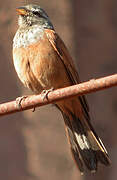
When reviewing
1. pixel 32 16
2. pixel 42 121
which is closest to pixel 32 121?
pixel 42 121

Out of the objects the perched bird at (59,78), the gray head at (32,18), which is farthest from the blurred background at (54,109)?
the perched bird at (59,78)

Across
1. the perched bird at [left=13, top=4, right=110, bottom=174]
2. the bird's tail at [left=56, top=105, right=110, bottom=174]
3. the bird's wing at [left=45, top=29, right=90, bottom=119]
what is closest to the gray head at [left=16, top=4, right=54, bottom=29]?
the perched bird at [left=13, top=4, right=110, bottom=174]

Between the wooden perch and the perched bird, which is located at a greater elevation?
the perched bird

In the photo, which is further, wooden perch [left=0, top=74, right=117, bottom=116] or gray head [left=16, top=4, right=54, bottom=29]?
gray head [left=16, top=4, right=54, bottom=29]

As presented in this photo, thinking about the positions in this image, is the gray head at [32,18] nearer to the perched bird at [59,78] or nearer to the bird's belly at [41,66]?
the perched bird at [59,78]

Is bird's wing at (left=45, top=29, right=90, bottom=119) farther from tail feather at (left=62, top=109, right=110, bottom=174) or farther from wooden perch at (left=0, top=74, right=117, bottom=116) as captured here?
wooden perch at (left=0, top=74, right=117, bottom=116)

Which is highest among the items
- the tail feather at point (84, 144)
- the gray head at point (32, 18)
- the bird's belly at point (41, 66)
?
the gray head at point (32, 18)

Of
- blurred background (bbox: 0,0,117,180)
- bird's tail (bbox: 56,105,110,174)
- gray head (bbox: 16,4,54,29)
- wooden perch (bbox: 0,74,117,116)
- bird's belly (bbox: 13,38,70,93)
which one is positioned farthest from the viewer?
blurred background (bbox: 0,0,117,180)
